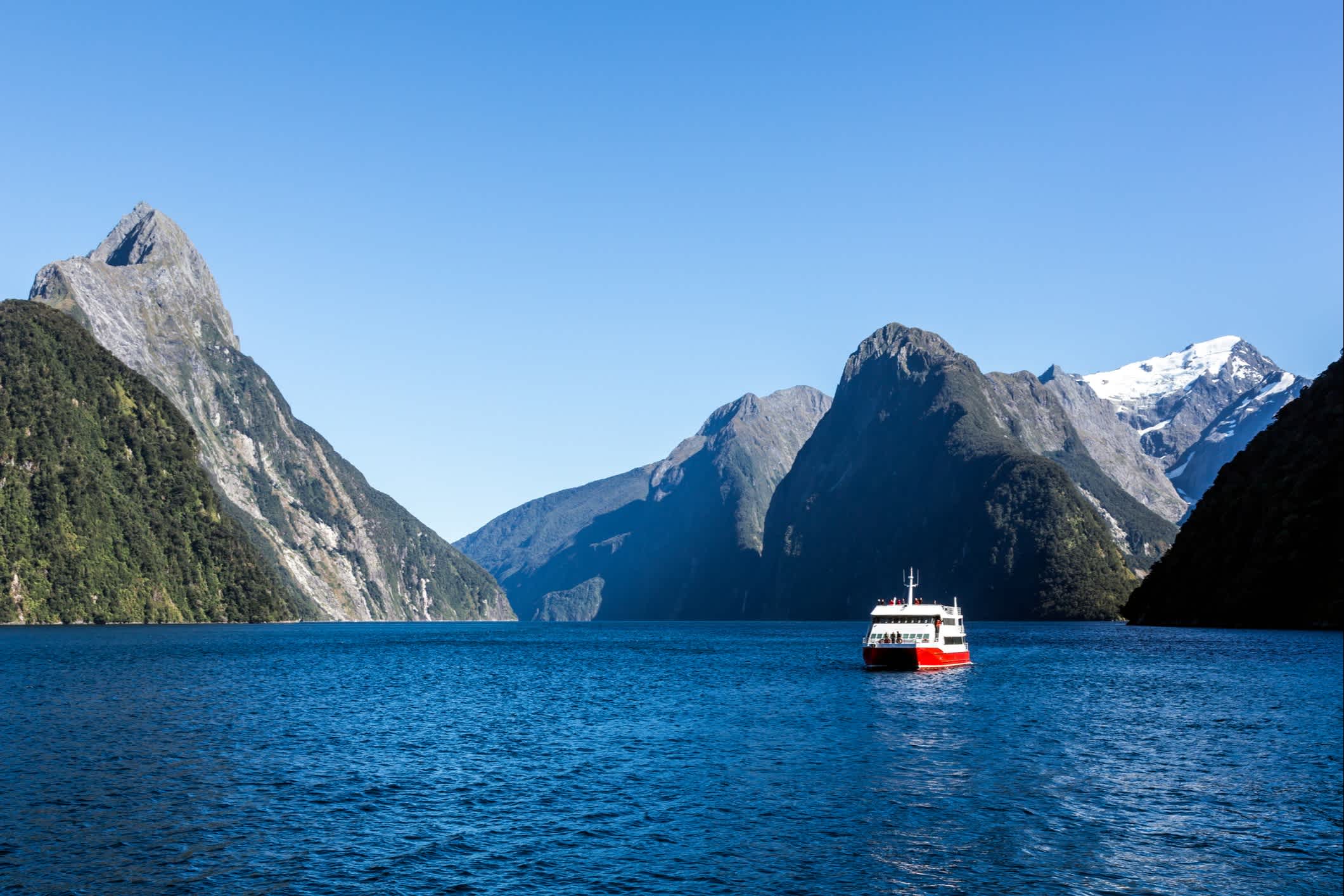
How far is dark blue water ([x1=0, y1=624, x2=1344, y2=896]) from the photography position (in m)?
43.4

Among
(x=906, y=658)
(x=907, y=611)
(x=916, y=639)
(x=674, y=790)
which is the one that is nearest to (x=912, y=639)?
(x=916, y=639)

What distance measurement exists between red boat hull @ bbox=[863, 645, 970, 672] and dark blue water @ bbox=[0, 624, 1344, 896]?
67.5ft

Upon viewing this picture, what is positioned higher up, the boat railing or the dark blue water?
the boat railing

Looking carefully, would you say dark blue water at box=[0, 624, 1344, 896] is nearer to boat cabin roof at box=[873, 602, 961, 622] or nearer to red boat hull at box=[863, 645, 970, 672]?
red boat hull at box=[863, 645, 970, 672]

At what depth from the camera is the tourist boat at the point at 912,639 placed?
141750 mm

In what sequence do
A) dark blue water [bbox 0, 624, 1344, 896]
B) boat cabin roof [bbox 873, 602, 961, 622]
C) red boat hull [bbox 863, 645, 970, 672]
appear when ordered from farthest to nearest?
boat cabin roof [bbox 873, 602, 961, 622] < red boat hull [bbox 863, 645, 970, 672] < dark blue water [bbox 0, 624, 1344, 896]

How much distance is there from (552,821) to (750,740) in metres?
28.6

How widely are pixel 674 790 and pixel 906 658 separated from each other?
284 ft

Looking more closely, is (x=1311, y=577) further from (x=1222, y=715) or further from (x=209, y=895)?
(x=209, y=895)

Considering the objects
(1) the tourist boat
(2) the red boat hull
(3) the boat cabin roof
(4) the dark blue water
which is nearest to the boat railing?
(1) the tourist boat

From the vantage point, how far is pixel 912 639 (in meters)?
142

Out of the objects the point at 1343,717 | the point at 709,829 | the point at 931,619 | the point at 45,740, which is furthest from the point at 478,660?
the point at 709,829

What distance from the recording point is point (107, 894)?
1559 inches

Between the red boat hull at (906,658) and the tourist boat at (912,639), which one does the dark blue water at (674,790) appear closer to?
the red boat hull at (906,658)
